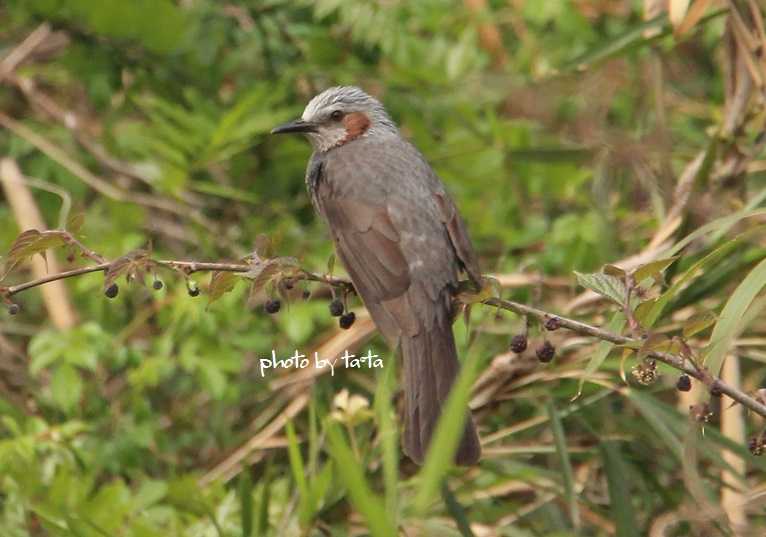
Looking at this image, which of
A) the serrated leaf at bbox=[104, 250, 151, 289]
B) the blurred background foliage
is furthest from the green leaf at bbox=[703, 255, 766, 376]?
the serrated leaf at bbox=[104, 250, 151, 289]

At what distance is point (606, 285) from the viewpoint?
2838 millimetres

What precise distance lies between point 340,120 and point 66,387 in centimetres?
134

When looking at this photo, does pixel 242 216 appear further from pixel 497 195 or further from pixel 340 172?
pixel 340 172

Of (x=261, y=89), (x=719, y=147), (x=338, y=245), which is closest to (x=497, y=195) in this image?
(x=261, y=89)

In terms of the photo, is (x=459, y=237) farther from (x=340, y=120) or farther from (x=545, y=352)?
(x=545, y=352)

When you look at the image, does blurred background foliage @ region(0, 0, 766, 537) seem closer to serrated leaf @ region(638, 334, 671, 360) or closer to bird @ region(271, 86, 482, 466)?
bird @ region(271, 86, 482, 466)

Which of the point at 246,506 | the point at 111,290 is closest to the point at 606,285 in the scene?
the point at 111,290

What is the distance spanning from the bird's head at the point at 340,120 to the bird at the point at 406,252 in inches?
1.5

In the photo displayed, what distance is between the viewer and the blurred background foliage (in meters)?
4.30

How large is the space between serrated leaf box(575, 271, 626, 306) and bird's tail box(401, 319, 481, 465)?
2.43ft

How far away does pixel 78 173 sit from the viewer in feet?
19.6

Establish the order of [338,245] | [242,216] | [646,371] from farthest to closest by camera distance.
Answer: [242,216] < [338,245] < [646,371]

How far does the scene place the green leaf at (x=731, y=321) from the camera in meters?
3.02

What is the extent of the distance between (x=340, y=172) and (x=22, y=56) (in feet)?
8.57
